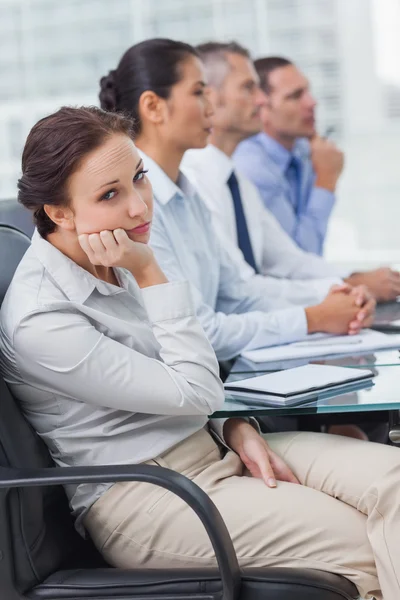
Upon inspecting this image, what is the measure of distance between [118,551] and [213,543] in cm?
25

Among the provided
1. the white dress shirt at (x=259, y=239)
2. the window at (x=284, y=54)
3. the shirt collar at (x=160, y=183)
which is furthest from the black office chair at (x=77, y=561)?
the window at (x=284, y=54)

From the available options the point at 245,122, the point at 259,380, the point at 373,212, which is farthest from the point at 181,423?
the point at 373,212

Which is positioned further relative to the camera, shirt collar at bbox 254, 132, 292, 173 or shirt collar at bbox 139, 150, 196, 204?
shirt collar at bbox 254, 132, 292, 173

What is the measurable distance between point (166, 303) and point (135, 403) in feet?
0.61

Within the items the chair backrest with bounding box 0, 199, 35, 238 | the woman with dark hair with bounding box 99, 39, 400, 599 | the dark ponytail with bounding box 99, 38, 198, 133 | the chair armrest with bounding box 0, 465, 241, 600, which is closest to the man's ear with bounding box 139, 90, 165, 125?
the dark ponytail with bounding box 99, 38, 198, 133

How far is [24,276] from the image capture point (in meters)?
1.52

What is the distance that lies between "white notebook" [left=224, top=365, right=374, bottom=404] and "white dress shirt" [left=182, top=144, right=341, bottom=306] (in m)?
0.89

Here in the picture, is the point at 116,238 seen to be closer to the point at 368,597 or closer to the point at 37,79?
the point at 368,597

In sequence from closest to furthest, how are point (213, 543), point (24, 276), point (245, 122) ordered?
1. point (213, 543)
2. point (24, 276)
3. point (245, 122)

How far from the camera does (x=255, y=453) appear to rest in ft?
5.12

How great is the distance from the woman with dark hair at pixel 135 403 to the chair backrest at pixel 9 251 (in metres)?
0.14

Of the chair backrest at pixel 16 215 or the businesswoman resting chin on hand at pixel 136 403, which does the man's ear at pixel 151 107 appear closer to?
the chair backrest at pixel 16 215

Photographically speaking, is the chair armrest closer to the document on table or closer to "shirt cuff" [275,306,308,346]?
the document on table

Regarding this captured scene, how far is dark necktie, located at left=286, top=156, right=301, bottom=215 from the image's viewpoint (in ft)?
12.4
